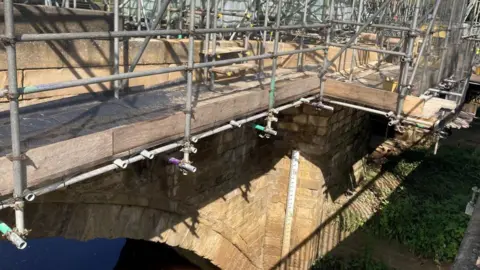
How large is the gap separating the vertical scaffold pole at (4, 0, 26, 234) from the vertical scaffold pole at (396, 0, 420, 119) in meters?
4.12

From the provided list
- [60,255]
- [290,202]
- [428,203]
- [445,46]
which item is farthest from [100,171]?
[60,255]

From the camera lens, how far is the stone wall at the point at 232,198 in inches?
179

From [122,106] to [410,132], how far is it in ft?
44.7

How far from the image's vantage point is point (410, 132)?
16219 mm

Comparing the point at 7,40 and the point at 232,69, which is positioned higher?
the point at 7,40

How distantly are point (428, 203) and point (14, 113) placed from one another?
11.0 m

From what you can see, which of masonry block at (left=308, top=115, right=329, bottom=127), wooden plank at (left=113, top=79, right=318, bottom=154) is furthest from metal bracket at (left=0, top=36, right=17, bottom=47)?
masonry block at (left=308, top=115, right=329, bottom=127)

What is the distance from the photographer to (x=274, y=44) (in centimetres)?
516

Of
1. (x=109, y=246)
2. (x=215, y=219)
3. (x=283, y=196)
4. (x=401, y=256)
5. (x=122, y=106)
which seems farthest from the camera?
(x=109, y=246)

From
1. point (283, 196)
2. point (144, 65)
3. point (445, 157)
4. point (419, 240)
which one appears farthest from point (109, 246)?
point (445, 157)

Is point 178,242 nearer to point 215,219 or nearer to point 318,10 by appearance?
point 215,219

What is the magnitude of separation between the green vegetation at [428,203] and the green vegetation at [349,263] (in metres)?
1.04

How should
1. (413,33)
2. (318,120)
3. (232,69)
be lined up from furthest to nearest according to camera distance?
(318,120) < (232,69) < (413,33)

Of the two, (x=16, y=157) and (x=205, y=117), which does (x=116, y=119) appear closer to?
(x=205, y=117)
